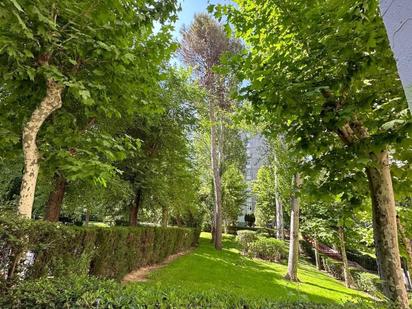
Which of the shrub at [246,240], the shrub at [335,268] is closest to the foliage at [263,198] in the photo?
the shrub at [246,240]

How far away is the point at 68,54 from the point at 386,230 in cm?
502

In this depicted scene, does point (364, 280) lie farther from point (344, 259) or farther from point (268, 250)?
point (268, 250)

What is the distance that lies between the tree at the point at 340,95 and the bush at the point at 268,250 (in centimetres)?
1298

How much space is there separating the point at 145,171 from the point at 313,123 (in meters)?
7.81

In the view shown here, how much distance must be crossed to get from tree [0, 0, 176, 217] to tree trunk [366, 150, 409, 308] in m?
3.54

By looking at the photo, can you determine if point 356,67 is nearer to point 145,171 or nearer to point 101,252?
point 101,252

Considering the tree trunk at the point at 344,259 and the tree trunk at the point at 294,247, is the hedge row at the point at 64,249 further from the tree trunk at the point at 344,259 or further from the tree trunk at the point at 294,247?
the tree trunk at the point at 344,259

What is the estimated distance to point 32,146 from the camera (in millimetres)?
3523

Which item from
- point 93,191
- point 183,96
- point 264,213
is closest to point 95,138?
point 93,191

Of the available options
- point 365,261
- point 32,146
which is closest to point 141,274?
point 32,146

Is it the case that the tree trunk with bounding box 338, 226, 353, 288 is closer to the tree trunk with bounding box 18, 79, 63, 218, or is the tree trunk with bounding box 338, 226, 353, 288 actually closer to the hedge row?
the hedge row

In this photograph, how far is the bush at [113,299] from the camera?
88.3 inches

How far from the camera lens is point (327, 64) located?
10.6 ft

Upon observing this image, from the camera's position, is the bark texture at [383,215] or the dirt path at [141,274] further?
the dirt path at [141,274]
